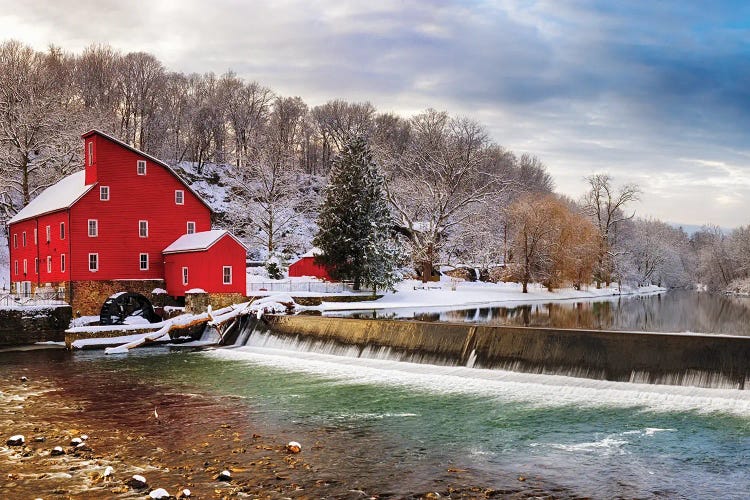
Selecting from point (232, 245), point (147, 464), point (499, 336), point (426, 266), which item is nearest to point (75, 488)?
point (147, 464)

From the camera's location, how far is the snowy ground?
4862 centimetres

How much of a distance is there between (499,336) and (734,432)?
27.4 ft

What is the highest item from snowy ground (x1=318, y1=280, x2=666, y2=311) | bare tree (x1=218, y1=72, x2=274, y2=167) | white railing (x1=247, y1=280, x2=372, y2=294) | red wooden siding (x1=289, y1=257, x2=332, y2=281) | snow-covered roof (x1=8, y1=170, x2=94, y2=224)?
bare tree (x1=218, y1=72, x2=274, y2=167)

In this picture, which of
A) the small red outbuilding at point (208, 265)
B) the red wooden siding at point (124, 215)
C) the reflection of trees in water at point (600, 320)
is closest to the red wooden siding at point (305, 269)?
the reflection of trees in water at point (600, 320)

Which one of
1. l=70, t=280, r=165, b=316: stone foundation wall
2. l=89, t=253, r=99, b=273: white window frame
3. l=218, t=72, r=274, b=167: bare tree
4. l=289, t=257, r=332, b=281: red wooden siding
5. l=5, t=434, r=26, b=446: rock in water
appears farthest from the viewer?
l=218, t=72, r=274, b=167: bare tree

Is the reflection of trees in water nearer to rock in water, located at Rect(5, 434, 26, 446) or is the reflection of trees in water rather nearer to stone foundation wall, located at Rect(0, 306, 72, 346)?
stone foundation wall, located at Rect(0, 306, 72, 346)

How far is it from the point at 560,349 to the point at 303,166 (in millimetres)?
97821

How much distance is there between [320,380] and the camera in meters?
20.3

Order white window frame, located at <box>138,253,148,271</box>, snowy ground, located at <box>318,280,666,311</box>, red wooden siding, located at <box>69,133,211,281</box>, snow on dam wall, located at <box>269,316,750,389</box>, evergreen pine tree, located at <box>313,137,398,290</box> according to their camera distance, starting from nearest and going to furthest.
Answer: snow on dam wall, located at <box>269,316,750,389</box> < red wooden siding, located at <box>69,133,211,281</box> < white window frame, located at <box>138,253,148,271</box> < snowy ground, located at <box>318,280,666,311</box> < evergreen pine tree, located at <box>313,137,398,290</box>

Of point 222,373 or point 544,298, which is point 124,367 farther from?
point 544,298

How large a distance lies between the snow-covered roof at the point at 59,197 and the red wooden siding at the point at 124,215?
75 cm

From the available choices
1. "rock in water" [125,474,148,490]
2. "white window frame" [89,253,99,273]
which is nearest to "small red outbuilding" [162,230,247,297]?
"white window frame" [89,253,99,273]

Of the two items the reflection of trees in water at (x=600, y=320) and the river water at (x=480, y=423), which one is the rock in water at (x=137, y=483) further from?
the reflection of trees in water at (x=600, y=320)

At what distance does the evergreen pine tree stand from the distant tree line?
0.93 metres
